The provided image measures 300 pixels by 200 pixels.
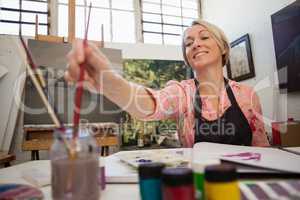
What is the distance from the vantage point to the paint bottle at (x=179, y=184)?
0.29m

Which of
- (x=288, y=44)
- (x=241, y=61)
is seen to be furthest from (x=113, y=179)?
(x=241, y=61)

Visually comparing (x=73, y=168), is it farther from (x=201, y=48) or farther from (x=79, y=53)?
(x=201, y=48)

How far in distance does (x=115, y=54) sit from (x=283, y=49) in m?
1.70

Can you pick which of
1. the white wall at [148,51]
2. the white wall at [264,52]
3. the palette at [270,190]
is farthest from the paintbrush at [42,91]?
the white wall at [148,51]

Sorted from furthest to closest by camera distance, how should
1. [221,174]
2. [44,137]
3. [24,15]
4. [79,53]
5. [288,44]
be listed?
[24,15] < [44,137] < [288,44] < [79,53] < [221,174]

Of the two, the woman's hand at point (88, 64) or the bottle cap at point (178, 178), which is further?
the woman's hand at point (88, 64)

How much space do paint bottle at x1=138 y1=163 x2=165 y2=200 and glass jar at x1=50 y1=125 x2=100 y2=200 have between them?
7 centimetres

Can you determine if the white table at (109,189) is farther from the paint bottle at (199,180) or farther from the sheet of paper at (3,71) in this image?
the sheet of paper at (3,71)

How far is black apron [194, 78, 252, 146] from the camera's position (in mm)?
959

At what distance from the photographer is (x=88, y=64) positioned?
1.61 ft

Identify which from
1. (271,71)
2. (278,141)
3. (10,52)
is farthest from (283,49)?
(10,52)

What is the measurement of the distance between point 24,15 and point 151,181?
340cm

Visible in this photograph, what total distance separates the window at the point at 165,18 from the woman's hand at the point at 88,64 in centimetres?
318

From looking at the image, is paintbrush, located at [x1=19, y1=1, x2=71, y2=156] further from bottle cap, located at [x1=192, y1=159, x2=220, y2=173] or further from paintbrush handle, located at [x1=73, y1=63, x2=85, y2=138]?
bottle cap, located at [x1=192, y1=159, x2=220, y2=173]
